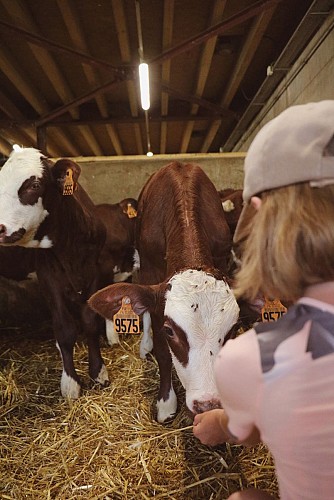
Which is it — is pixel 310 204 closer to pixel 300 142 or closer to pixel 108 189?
pixel 300 142

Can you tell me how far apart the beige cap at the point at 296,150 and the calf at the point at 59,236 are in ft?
8.00

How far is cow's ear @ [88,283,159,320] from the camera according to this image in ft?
8.08

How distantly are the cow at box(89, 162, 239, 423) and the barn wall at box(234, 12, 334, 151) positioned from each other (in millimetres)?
2199

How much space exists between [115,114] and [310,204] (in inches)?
329

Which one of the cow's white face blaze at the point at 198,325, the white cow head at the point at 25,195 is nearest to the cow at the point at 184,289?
the cow's white face blaze at the point at 198,325

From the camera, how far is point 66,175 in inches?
137

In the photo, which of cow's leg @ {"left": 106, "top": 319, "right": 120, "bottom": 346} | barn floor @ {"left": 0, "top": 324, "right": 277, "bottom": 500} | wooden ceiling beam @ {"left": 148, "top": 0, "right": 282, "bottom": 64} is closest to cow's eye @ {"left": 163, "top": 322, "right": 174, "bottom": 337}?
barn floor @ {"left": 0, "top": 324, "right": 277, "bottom": 500}

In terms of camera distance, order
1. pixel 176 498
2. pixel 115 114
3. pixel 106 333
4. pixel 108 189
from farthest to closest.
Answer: pixel 115 114, pixel 108 189, pixel 106 333, pixel 176 498

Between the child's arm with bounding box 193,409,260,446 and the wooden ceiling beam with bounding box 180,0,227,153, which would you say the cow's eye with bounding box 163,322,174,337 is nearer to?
the child's arm with bounding box 193,409,260,446

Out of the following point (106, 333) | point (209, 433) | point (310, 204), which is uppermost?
point (310, 204)

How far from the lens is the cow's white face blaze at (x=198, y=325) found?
2172mm

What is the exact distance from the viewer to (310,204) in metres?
1.07

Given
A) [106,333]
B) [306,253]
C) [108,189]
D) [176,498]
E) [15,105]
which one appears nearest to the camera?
[306,253]

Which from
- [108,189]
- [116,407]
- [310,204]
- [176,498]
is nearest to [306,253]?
[310,204]
